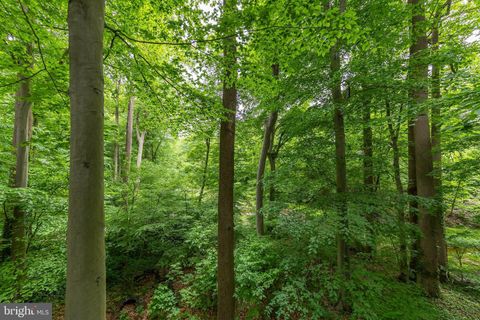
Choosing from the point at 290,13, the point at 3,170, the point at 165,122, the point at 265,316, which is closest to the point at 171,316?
the point at 265,316

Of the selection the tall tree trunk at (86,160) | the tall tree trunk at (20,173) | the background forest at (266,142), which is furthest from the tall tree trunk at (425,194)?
the tall tree trunk at (20,173)

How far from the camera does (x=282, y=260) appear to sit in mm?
4562

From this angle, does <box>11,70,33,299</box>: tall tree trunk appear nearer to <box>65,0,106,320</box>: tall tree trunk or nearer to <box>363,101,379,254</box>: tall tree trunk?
<box>65,0,106,320</box>: tall tree trunk

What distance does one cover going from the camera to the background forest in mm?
2391

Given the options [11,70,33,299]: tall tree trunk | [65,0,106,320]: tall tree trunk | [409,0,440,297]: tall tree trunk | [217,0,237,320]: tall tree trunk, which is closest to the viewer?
[65,0,106,320]: tall tree trunk

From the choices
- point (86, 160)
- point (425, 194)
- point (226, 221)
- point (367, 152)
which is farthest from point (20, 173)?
point (425, 194)

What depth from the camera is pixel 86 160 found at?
1.14m

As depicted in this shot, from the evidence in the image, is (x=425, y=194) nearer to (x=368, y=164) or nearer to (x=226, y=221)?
(x=368, y=164)

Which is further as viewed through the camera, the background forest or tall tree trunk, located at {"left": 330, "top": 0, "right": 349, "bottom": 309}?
tall tree trunk, located at {"left": 330, "top": 0, "right": 349, "bottom": 309}

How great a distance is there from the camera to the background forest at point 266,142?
2391 millimetres

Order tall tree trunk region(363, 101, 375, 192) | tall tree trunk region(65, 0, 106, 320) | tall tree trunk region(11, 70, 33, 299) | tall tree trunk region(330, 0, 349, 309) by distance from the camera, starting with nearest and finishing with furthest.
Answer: tall tree trunk region(65, 0, 106, 320) < tall tree trunk region(330, 0, 349, 309) < tall tree trunk region(363, 101, 375, 192) < tall tree trunk region(11, 70, 33, 299)

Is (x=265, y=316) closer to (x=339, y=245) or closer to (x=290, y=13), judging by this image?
(x=339, y=245)

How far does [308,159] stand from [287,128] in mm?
989

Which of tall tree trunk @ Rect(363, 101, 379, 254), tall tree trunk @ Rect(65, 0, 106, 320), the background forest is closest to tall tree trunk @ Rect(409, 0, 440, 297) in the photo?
the background forest
